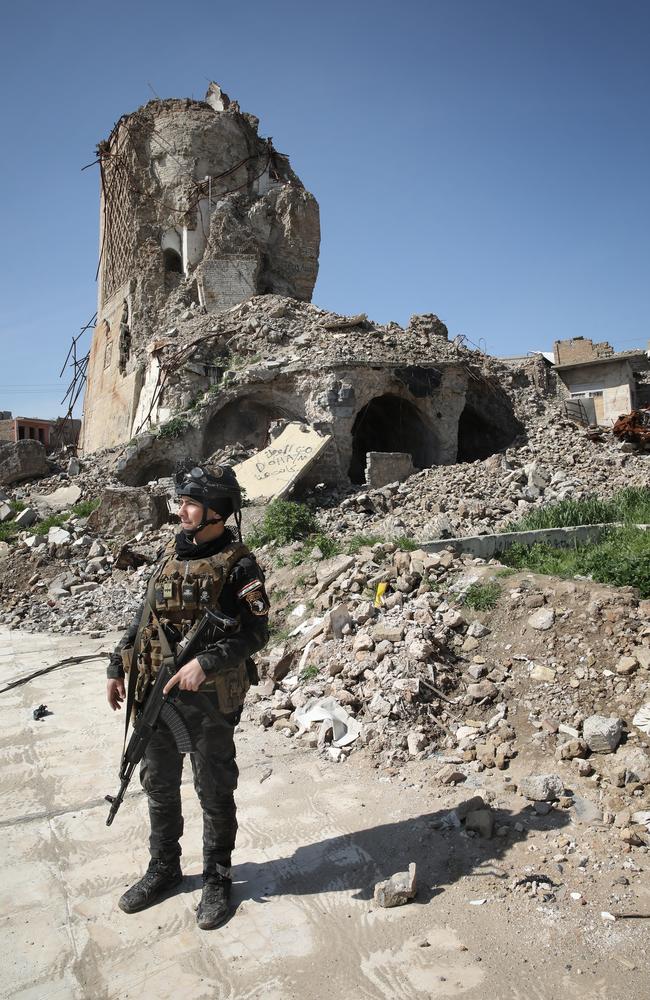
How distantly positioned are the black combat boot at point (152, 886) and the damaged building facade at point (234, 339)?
10.4 m

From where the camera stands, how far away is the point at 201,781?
8.38 ft

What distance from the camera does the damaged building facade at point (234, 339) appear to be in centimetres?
1345

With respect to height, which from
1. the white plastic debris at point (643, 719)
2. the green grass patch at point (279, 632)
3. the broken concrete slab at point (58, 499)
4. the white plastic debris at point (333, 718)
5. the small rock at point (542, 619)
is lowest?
the white plastic debris at point (333, 718)

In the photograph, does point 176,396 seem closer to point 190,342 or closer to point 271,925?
point 190,342

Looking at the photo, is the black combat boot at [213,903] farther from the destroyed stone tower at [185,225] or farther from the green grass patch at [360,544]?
the destroyed stone tower at [185,225]

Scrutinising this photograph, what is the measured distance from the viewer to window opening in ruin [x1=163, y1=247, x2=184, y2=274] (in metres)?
19.2

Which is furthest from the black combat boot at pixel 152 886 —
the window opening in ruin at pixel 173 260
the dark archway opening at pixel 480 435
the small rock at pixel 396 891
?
the window opening in ruin at pixel 173 260

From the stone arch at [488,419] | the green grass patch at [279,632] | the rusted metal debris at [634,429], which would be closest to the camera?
the green grass patch at [279,632]

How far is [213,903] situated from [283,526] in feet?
21.8

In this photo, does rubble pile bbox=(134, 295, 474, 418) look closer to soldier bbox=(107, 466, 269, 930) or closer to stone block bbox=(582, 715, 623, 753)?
stone block bbox=(582, 715, 623, 753)

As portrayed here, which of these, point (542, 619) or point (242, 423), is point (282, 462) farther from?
point (542, 619)

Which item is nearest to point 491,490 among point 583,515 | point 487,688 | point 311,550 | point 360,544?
point 583,515

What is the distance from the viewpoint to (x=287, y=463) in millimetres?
11719

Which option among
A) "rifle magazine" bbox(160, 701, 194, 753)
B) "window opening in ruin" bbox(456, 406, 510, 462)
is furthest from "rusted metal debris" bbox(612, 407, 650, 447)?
"rifle magazine" bbox(160, 701, 194, 753)
